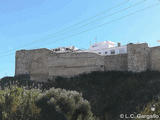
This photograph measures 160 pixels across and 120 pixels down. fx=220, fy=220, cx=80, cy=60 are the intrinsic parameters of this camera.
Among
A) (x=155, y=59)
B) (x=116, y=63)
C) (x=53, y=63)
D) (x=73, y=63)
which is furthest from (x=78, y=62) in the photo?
(x=155, y=59)

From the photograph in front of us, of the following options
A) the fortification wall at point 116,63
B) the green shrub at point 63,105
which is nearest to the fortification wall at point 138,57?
the fortification wall at point 116,63

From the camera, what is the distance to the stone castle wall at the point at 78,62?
60.1ft

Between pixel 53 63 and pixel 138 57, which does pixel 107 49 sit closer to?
pixel 53 63

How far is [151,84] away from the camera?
16.2 metres

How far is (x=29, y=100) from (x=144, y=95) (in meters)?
8.47

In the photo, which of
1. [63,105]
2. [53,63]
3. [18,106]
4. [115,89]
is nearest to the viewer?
[18,106]

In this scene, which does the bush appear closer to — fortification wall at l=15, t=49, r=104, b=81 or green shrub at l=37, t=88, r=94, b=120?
green shrub at l=37, t=88, r=94, b=120

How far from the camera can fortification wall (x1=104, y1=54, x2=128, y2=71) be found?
19.8m

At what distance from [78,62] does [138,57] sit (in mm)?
5883

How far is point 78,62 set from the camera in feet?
70.1

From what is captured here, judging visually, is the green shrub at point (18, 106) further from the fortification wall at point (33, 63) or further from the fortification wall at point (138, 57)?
the fortification wall at point (33, 63)

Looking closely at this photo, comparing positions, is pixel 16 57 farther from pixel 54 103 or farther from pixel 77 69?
pixel 54 103

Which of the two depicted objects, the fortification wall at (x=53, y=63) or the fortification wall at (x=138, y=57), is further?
the fortification wall at (x=53, y=63)

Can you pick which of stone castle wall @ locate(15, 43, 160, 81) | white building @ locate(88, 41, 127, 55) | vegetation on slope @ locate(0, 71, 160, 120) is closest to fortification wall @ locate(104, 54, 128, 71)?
stone castle wall @ locate(15, 43, 160, 81)
